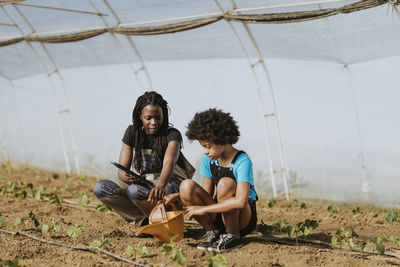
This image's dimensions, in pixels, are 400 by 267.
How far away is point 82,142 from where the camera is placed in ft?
28.8

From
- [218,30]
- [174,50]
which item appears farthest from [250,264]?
[174,50]

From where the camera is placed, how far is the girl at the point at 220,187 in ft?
11.2

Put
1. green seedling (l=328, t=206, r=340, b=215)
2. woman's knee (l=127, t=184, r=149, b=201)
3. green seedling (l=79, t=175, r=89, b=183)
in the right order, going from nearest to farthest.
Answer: woman's knee (l=127, t=184, r=149, b=201) < green seedling (l=328, t=206, r=340, b=215) < green seedling (l=79, t=175, r=89, b=183)

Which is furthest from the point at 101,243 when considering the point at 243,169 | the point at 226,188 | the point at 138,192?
the point at 243,169

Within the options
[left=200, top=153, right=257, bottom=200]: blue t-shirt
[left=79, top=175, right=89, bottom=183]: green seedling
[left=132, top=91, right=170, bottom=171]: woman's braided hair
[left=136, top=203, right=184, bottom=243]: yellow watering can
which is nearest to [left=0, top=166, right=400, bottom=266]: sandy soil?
[left=136, top=203, right=184, bottom=243]: yellow watering can

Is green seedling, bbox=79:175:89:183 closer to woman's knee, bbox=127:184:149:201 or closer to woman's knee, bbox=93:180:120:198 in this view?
woman's knee, bbox=93:180:120:198

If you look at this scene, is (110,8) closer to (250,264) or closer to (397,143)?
(397,143)

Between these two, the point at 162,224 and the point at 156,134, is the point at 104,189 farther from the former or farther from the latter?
the point at 162,224

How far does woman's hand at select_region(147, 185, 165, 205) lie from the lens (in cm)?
362

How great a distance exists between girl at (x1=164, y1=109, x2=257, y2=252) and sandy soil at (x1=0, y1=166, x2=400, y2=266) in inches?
6.4

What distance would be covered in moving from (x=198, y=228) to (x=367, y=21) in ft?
8.46

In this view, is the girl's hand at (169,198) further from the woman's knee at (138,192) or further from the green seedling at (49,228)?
the green seedling at (49,228)

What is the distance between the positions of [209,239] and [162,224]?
34cm

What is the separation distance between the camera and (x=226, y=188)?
3.41m
